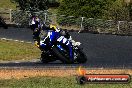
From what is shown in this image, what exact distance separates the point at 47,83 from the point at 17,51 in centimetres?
1171

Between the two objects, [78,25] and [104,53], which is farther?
[78,25]

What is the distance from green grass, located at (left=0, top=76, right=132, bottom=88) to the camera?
43.8ft

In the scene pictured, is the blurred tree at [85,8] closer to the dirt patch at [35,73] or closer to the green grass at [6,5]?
the green grass at [6,5]

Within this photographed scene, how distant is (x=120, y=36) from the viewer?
105 feet

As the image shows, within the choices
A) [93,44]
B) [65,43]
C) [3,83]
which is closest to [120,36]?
[93,44]

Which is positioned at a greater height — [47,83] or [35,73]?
[47,83]

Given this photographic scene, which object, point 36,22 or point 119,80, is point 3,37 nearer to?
point 36,22

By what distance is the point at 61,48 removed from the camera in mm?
19328

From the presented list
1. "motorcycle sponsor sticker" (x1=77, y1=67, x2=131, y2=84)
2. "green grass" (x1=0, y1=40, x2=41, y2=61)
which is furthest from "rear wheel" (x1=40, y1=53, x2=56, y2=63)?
"motorcycle sponsor sticker" (x1=77, y1=67, x2=131, y2=84)

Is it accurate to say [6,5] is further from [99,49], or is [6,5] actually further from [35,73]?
[35,73]

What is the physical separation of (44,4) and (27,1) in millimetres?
1723

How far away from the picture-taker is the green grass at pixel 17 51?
77.5ft

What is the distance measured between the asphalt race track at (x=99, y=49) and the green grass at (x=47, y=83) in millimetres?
2987

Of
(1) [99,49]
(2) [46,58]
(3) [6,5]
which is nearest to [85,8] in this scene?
(3) [6,5]
